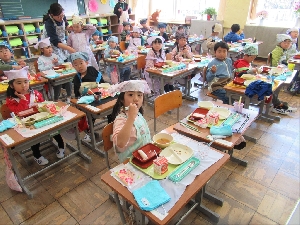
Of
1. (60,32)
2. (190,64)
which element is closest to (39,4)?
(60,32)

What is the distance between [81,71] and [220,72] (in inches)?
88.3

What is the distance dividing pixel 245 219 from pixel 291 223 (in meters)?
1.48

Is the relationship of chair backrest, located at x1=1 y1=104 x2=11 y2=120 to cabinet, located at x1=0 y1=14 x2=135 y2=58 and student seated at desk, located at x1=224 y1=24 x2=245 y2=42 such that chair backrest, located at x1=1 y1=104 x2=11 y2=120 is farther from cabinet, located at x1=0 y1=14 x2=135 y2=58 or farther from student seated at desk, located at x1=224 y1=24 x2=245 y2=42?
student seated at desk, located at x1=224 y1=24 x2=245 y2=42

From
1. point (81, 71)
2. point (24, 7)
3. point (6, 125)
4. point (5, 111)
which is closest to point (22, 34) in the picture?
point (24, 7)

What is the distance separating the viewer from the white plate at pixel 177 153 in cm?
161

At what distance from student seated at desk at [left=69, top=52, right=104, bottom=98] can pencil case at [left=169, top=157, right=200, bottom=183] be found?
7.16 ft

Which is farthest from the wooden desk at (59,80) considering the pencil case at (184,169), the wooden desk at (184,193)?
the pencil case at (184,169)

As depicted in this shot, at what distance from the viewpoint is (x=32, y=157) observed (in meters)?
3.07

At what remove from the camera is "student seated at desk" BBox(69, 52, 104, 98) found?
3153 mm

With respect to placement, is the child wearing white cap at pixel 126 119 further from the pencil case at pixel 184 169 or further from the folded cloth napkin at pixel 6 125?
the folded cloth napkin at pixel 6 125

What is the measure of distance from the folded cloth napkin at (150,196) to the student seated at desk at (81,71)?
2217mm

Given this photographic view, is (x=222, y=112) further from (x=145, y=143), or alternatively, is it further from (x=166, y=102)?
(x=145, y=143)

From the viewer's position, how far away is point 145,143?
1.97 meters

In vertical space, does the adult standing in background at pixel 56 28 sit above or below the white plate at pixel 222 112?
above
